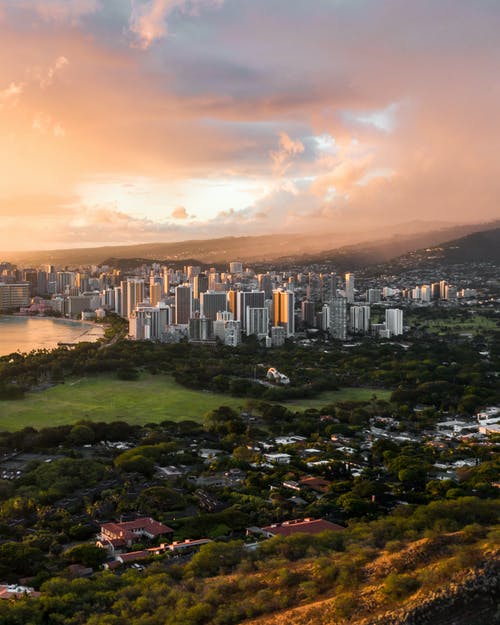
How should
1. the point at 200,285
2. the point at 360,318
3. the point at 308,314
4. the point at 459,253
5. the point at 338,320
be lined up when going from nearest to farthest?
the point at 338,320 < the point at 360,318 < the point at 308,314 < the point at 200,285 < the point at 459,253

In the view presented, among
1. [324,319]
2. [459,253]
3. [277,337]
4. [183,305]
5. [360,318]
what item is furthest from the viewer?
[459,253]

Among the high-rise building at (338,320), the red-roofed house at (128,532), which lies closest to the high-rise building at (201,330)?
the high-rise building at (338,320)

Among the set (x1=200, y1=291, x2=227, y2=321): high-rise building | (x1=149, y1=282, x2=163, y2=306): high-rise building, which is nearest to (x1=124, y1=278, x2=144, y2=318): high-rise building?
(x1=149, y1=282, x2=163, y2=306): high-rise building

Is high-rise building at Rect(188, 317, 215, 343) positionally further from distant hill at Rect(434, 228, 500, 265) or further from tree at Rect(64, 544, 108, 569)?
distant hill at Rect(434, 228, 500, 265)

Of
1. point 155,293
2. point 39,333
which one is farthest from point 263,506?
point 155,293

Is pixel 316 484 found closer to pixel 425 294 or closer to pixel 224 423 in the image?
pixel 224 423

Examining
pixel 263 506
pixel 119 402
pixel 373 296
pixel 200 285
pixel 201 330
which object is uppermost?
pixel 200 285
